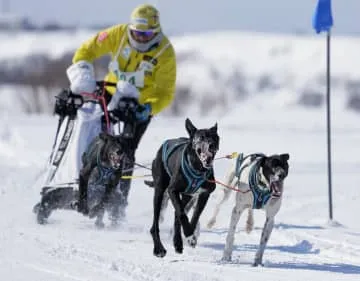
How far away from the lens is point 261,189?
6984 millimetres

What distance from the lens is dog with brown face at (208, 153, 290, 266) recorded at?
6848 mm

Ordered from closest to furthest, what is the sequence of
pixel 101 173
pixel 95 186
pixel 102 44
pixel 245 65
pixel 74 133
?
pixel 101 173
pixel 95 186
pixel 74 133
pixel 102 44
pixel 245 65

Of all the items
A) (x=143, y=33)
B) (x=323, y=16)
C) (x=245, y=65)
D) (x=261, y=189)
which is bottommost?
(x=245, y=65)

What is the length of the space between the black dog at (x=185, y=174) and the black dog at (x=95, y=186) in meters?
0.84

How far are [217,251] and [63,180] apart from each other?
210cm

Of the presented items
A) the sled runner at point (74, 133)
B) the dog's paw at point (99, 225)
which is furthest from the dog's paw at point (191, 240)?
the sled runner at point (74, 133)

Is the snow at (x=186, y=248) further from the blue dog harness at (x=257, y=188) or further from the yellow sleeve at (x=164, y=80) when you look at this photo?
the yellow sleeve at (x=164, y=80)

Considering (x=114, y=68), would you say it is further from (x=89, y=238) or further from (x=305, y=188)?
(x=305, y=188)

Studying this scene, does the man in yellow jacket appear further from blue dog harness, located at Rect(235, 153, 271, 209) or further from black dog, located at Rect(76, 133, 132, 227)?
blue dog harness, located at Rect(235, 153, 271, 209)

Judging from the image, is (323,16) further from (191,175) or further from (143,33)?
(191,175)

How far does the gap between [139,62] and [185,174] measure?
9.10ft

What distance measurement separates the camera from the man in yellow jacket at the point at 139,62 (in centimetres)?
927

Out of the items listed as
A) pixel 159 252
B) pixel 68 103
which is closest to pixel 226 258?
pixel 159 252

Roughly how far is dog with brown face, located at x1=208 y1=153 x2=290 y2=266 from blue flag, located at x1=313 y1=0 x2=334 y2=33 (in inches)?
112
